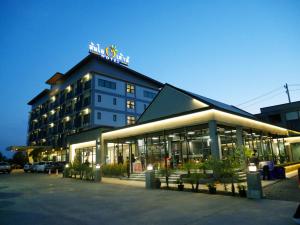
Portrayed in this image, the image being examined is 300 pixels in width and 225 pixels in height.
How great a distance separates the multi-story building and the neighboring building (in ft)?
80.5

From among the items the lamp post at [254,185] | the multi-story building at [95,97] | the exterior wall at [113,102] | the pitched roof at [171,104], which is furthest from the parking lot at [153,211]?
the exterior wall at [113,102]

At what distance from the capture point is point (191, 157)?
2027cm

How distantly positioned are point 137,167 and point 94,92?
23071mm

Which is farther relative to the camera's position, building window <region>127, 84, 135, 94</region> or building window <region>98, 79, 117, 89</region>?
building window <region>127, 84, 135, 94</region>

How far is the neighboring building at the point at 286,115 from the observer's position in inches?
1759

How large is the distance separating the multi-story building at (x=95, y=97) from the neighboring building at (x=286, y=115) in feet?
80.5

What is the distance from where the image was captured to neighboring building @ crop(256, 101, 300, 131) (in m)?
44.7

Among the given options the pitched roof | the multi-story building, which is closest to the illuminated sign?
the multi-story building

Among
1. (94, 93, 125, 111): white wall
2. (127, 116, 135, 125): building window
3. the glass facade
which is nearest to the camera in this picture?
the glass facade

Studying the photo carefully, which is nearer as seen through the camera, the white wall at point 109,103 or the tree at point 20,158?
the white wall at point 109,103

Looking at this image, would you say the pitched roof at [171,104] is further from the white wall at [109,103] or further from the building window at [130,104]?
the building window at [130,104]

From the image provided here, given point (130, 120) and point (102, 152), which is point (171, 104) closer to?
point (102, 152)

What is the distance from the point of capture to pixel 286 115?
1818 inches

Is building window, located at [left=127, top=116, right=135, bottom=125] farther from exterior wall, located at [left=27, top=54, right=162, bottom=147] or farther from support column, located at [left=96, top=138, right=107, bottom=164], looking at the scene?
support column, located at [left=96, top=138, right=107, bottom=164]
